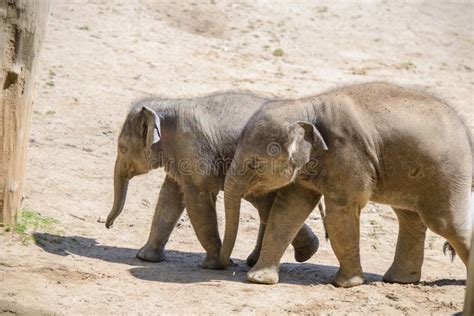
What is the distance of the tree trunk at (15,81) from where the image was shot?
8266mm

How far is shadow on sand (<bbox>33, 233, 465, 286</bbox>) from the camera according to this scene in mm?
8375

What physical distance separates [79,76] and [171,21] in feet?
8.17

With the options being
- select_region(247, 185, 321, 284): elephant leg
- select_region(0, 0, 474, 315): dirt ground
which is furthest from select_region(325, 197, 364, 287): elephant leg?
select_region(247, 185, 321, 284): elephant leg

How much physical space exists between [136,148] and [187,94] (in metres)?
Result: 4.67

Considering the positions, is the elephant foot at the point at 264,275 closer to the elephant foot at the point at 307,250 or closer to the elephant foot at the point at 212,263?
the elephant foot at the point at 212,263

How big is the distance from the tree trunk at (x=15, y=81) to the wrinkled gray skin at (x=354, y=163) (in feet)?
5.75

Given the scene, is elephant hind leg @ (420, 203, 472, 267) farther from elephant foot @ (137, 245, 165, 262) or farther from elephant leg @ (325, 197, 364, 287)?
elephant foot @ (137, 245, 165, 262)

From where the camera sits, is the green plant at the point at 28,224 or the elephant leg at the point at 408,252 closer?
the elephant leg at the point at 408,252

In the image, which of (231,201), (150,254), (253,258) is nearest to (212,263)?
(253,258)

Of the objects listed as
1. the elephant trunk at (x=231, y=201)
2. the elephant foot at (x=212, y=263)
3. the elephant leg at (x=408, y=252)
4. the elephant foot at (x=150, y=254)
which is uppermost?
the elephant trunk at (x=231, y=201)

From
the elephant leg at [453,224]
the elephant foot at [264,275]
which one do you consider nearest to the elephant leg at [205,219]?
the elephant foot at [264,275]

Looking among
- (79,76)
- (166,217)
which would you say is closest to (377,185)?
(166,217)

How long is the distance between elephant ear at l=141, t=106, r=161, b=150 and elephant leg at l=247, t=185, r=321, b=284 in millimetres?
1160

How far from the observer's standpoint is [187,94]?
1378 cm
